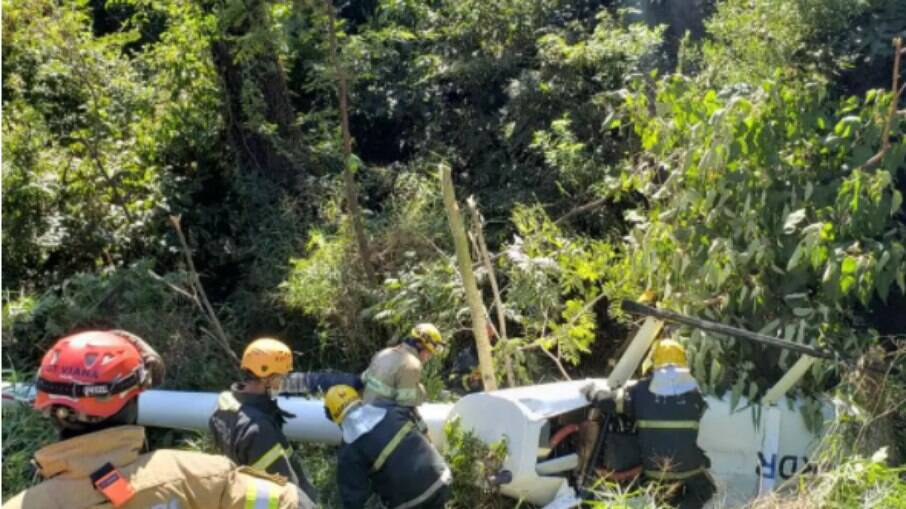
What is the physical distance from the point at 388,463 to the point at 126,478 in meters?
2.62

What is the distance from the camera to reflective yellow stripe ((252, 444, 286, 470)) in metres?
4.45

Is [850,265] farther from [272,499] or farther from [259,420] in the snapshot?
[272,499]

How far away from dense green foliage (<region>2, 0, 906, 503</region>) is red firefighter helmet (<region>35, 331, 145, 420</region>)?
143 inches

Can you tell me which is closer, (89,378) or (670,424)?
(89,378)

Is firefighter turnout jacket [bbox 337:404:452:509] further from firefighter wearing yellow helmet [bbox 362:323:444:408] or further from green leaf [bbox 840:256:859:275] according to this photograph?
green leaf [bbox 840:256:859:275]

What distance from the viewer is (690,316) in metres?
6.02

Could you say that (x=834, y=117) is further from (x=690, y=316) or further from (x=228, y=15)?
(x=228, y=15)

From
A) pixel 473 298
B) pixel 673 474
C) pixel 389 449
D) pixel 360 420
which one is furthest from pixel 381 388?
pixel 673 474

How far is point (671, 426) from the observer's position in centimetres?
512

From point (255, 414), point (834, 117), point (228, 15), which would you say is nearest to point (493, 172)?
point (228, 15)

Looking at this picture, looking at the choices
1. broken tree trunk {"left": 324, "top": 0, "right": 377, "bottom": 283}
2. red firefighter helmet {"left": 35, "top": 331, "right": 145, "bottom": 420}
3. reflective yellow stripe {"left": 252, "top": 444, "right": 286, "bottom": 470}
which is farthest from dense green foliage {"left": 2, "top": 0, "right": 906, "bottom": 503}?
red firefighter helmet {"left": 35, "top": 331, "right": 145, "bottom": 420}

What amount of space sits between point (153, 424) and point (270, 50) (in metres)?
3.89

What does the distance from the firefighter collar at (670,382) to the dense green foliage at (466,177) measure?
0.66 meters

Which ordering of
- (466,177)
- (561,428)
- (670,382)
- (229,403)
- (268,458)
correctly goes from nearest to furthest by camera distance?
1. (268,458)
2. (229,403)
3. (670,382)
4. (561,428)
5. (466,177)
